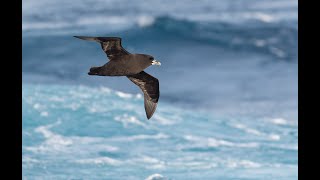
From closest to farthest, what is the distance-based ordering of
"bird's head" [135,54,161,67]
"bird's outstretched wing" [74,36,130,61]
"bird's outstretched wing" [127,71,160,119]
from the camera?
"bird's head" [135,54,161,67], "bird's outstretched wing" [74,36,130,61], "bird's outstretched wing" [127,71,160,119]

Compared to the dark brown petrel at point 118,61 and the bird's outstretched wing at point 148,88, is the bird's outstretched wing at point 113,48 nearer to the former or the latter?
the dark brown petrel at point 118,61

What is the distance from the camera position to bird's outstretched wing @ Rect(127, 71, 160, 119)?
18.1 meters

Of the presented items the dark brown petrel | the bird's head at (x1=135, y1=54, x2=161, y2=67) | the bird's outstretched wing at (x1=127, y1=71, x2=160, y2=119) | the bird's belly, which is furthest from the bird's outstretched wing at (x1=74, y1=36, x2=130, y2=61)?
the bird's outstretched wing at (x1=127, y1=71, x2=160, y2=119)

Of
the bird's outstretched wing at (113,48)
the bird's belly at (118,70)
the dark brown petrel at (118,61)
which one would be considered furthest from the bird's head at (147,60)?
the bird's outstretched wing at (113,48)

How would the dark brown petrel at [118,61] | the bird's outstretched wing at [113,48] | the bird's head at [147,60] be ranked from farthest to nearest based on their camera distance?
the bird's outstretched wing at [113,48] → the bird's head at [147,60] → the dark brown petrel at [118,61]

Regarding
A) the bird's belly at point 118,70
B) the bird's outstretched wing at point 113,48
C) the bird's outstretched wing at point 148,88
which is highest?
the bird's outstretched wing at point 113,48

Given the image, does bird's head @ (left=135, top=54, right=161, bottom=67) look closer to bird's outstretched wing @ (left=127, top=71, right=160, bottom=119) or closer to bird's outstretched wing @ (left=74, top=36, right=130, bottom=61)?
bird's outstretched wing @ (left=74, top=36, right=130, bottom=61)

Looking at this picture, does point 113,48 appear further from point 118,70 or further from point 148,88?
point 148,88

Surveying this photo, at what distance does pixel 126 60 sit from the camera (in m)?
15.4

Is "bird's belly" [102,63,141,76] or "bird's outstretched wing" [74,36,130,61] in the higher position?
"bird's outstretched wing" [74,36,130,61]

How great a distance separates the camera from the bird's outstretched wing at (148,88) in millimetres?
18078

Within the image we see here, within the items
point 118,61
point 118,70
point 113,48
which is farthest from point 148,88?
point 118,70
